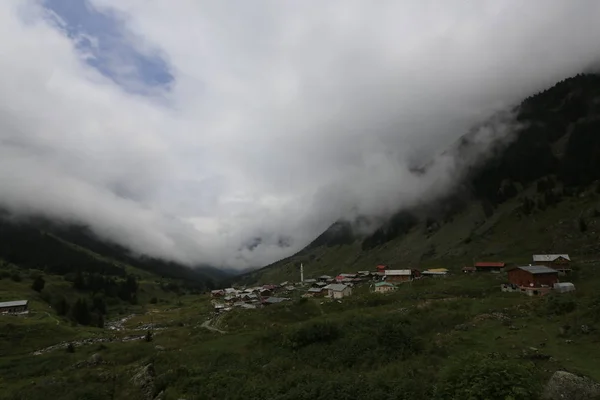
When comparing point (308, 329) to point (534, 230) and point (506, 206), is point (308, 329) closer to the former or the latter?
point (534, 230)

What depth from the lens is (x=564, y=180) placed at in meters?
181

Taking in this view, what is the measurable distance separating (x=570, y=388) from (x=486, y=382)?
7.25 m

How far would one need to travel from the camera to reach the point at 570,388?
87.0 feet

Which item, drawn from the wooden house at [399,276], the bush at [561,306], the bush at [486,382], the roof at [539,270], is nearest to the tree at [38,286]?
the wooden house at [399,276]

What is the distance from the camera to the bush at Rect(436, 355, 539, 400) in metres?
23.9

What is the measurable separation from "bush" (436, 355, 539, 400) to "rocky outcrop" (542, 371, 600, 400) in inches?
71.0

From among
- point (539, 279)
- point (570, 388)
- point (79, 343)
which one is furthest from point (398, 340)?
point (79, 343)

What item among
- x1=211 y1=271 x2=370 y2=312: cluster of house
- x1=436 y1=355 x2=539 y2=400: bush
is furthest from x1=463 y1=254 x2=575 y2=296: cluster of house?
x1=436 y1=355 x2=539 y2=400: bush

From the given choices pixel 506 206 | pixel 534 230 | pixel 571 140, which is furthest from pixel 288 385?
pixel 571 140

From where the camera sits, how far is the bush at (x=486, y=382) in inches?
941

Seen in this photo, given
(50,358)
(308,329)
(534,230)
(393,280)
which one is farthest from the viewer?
(534,230)

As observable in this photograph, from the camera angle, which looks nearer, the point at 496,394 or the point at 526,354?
the point at 496,394

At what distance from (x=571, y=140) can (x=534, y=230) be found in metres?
73.8

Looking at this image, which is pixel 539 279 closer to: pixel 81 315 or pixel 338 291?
pixel 338 291
